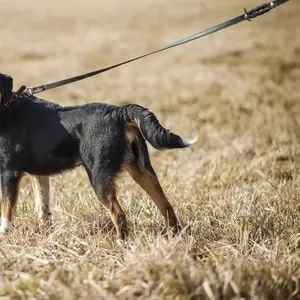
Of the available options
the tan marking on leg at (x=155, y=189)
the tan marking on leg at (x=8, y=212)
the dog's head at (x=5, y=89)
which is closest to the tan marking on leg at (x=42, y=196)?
the tan marking on leg at (x=8, y=212)

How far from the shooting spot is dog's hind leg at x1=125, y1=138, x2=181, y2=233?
216 inches

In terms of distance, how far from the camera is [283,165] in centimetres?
834

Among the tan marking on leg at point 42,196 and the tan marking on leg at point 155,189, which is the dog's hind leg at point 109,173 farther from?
the tan marking on leg at point 42,196

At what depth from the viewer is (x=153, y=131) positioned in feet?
17.2

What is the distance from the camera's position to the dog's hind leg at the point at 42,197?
6.12 metres

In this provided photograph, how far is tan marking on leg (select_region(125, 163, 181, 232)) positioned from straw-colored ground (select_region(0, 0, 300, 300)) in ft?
0.48

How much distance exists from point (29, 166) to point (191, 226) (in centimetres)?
142

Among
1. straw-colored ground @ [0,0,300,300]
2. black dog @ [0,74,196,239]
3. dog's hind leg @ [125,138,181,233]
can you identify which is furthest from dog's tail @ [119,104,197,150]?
straw-colored ground @ [0,0,300,300]

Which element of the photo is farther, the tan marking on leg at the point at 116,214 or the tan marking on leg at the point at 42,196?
the tan marking on leg at the point at 42,196

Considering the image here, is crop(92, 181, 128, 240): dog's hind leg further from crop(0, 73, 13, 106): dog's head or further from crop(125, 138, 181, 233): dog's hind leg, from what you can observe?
crop(0, 73, 13, 106): dog's head

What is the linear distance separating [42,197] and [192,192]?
5.74ft

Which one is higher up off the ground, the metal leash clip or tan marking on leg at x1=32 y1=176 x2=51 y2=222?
the metal leash clip

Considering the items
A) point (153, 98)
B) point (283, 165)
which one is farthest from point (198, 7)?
point (283, 165)

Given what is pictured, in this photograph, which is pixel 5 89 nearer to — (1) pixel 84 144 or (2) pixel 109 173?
(1) pixel 84 144
